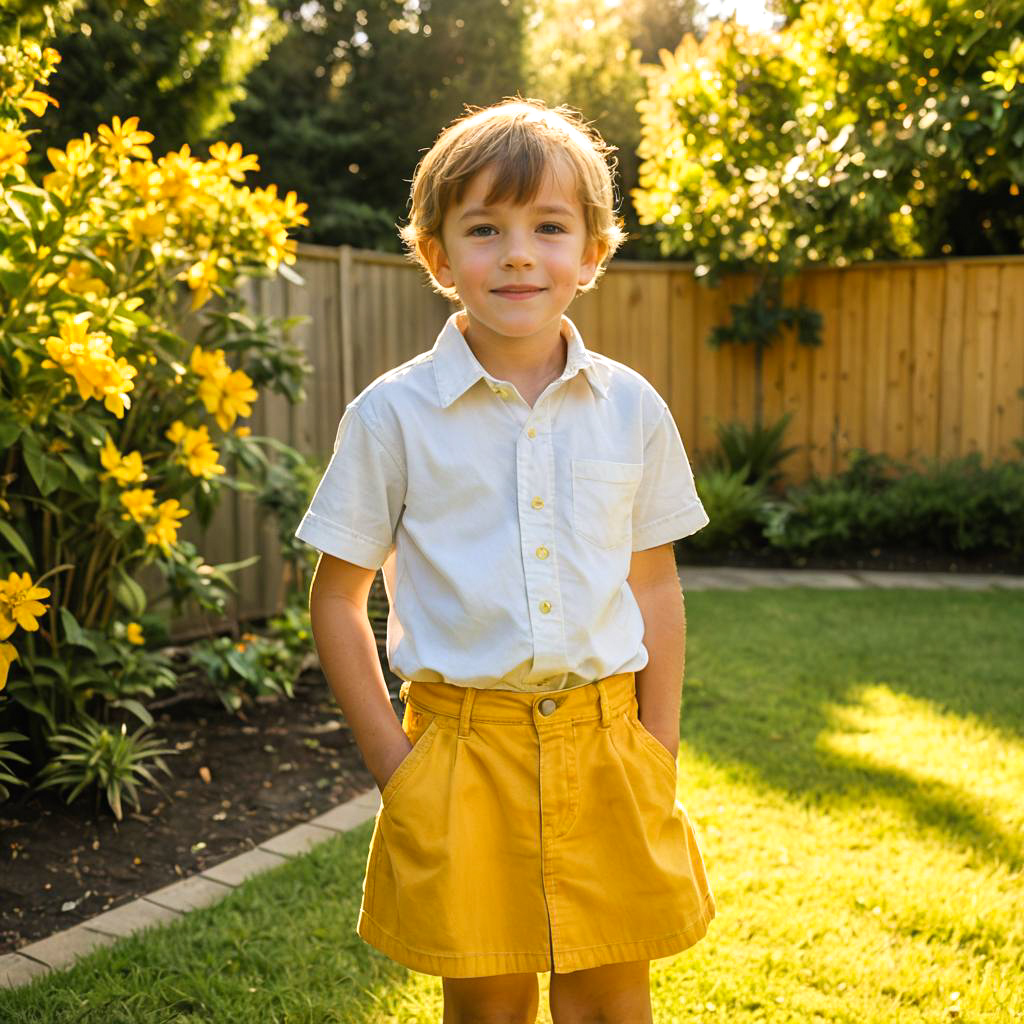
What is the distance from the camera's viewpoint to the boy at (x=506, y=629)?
4.74 ft

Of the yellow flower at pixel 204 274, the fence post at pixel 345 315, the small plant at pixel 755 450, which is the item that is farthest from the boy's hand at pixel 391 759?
the small plant at pixel 755 450

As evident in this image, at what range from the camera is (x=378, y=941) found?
58.2 inches

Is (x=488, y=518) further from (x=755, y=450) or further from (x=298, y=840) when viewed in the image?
(x=755, y=450)

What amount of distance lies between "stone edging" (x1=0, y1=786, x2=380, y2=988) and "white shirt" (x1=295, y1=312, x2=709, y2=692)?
4.11ft

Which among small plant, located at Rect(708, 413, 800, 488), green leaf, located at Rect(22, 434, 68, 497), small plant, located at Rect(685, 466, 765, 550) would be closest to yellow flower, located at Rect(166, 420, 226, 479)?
green leaf, located at Rect(22, 434, 68, 497)

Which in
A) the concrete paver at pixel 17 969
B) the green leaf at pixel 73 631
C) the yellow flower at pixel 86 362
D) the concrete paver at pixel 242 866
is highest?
the yellow flower at pixel 86 362

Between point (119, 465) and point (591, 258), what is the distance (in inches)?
60.7

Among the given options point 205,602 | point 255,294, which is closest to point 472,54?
point 255,294

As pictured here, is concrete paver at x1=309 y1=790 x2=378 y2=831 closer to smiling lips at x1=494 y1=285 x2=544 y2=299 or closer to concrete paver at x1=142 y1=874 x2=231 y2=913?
concrete paver at x1=142 y1=874 x2=231 y2=913

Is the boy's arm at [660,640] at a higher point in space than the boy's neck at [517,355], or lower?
lower

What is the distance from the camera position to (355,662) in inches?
59.0

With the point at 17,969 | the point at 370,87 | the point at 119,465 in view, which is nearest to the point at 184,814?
the point at 17,969

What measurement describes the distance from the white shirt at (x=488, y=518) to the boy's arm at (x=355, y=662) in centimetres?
4

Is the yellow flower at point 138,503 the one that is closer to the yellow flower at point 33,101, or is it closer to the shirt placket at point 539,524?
the yellow flower at point 33,101
